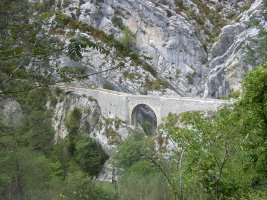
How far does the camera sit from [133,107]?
3219 cm

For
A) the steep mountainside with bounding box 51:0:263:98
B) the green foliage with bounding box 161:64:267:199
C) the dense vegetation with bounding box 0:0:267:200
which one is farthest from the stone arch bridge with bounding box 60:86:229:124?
the green foliage with bounding box 161:64:267:199

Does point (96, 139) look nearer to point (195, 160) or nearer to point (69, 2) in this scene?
point (69, 2)

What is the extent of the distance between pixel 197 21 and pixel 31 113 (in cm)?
2223

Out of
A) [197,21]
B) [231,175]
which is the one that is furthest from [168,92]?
[231,175]

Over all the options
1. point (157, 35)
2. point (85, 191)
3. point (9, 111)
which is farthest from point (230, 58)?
point (9, 111)

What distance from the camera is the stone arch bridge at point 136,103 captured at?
25.8m

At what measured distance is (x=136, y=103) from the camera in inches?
1259

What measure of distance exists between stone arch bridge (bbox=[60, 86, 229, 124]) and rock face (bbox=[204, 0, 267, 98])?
5.14 meters

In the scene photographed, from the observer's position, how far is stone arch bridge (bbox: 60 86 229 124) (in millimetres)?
25784

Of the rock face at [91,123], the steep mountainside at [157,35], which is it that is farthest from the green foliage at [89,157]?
the steep mountainside at [157,35]

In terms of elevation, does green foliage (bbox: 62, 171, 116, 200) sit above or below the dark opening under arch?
below

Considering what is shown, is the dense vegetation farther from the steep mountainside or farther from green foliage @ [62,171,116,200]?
the steep mountainside

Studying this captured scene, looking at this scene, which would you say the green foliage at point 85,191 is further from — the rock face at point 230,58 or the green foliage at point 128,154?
the rock face at point 230,58

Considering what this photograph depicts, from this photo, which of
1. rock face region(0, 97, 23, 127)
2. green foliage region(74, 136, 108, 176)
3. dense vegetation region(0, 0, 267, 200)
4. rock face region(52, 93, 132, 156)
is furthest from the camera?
rock face region(52, 93, 132, 156)
